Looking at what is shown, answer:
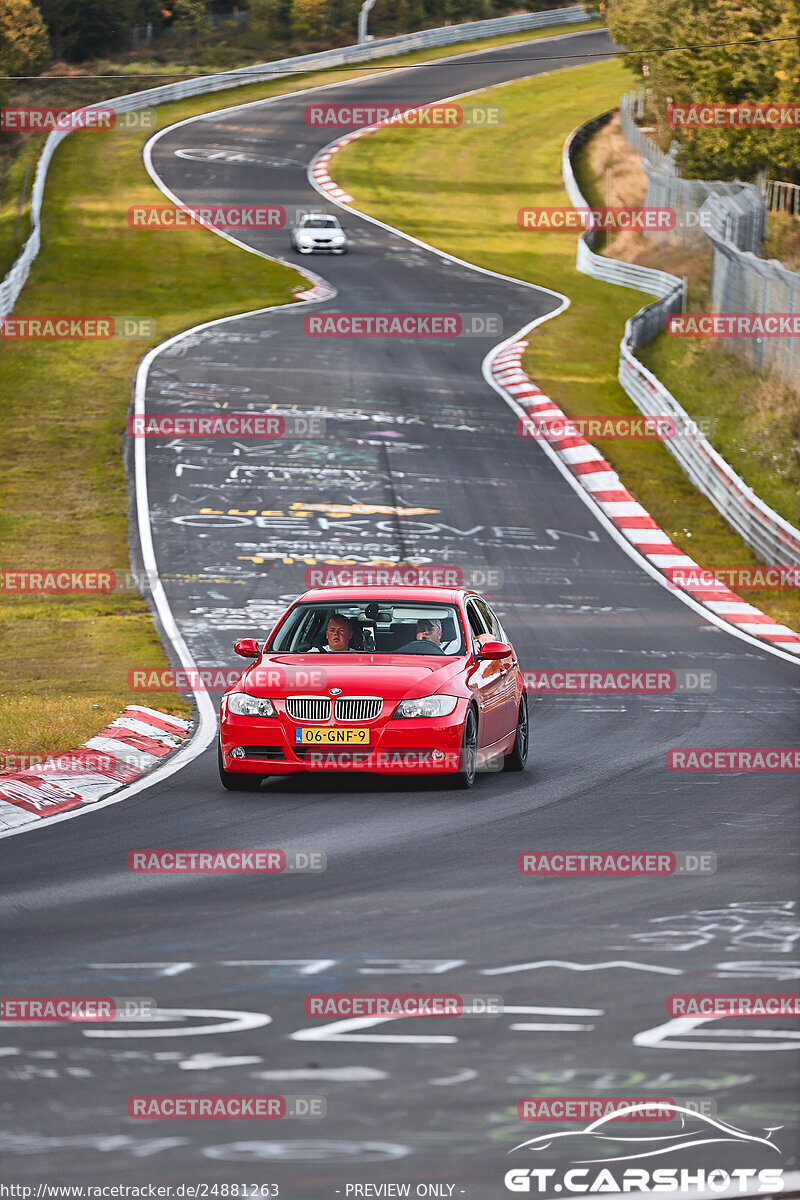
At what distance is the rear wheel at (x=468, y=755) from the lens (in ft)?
38.5

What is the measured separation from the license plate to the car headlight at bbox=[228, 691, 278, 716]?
25 centimetres

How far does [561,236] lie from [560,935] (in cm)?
5146

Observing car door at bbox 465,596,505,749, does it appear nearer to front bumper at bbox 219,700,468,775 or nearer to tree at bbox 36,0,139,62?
front bumper at bbox 219,700,468,775

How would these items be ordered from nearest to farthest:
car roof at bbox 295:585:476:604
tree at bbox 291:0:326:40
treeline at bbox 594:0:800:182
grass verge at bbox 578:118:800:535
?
car roof at bbox 295:585:476:604 < grass verge at bbox 578:118:800:535 < treeline at bbox 594:0:800:182 < tree at bbox 291:0:326:40

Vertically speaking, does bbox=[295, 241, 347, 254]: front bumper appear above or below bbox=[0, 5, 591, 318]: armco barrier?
below

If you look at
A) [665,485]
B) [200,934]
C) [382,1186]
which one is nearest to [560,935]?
[200,934]

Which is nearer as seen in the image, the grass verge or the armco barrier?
the grass verge

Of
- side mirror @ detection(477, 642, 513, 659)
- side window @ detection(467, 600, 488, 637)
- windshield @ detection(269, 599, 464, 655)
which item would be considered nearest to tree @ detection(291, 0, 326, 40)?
side window @ detection(467, 600, 488, 637)

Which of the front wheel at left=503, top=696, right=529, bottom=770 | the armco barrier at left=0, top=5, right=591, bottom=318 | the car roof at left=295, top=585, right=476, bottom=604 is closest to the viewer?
the front wheel at left=503, top=696, right=529, bottom=770

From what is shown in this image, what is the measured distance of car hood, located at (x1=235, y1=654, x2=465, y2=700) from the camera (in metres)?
11.7

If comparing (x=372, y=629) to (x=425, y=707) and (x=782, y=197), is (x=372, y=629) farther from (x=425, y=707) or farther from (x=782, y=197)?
(x=782, y=197)

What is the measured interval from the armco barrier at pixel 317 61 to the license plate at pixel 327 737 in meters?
38.6

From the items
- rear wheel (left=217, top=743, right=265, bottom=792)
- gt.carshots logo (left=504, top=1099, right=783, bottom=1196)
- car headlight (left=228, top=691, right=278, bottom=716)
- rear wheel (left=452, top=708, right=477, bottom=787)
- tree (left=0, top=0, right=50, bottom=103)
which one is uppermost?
tree (left=0, top=0, right=50, bottom=103)

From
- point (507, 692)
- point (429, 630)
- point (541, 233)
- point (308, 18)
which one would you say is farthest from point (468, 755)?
point (308, 18)
